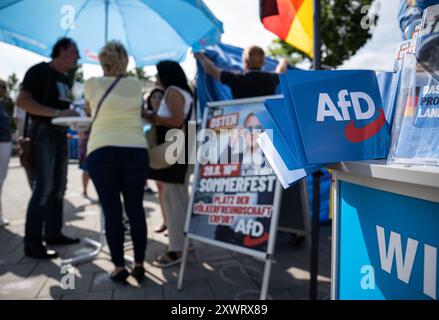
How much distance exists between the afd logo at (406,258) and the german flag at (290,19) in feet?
5.21

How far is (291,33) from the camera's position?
218 cm

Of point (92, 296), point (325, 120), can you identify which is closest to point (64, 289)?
point (92, 296)

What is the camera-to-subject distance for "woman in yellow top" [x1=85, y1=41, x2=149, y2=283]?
221cm

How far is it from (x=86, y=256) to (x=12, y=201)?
132 inches

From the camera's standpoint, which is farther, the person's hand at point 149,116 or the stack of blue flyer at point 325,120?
the person's hand at point 149,116

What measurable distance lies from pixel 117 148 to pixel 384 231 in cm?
184

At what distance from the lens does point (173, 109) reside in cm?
250

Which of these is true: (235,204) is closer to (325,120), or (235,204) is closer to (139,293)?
(139,293)

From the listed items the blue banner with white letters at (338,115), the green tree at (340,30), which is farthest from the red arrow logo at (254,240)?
the green tree at (340,30)

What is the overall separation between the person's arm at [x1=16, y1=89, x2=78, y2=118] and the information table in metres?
2.39

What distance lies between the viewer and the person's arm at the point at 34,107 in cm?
255

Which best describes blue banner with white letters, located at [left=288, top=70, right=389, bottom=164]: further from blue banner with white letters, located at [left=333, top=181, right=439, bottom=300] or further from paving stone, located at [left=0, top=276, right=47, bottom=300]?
paving stone, located at [left=0, top=276, right=47, bottom=300]

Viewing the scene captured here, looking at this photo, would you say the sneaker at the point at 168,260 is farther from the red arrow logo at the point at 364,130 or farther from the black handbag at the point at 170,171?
the red arrow logo at the point at 364,130

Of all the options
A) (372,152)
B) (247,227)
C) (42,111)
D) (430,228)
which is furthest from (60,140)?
(430,228)
